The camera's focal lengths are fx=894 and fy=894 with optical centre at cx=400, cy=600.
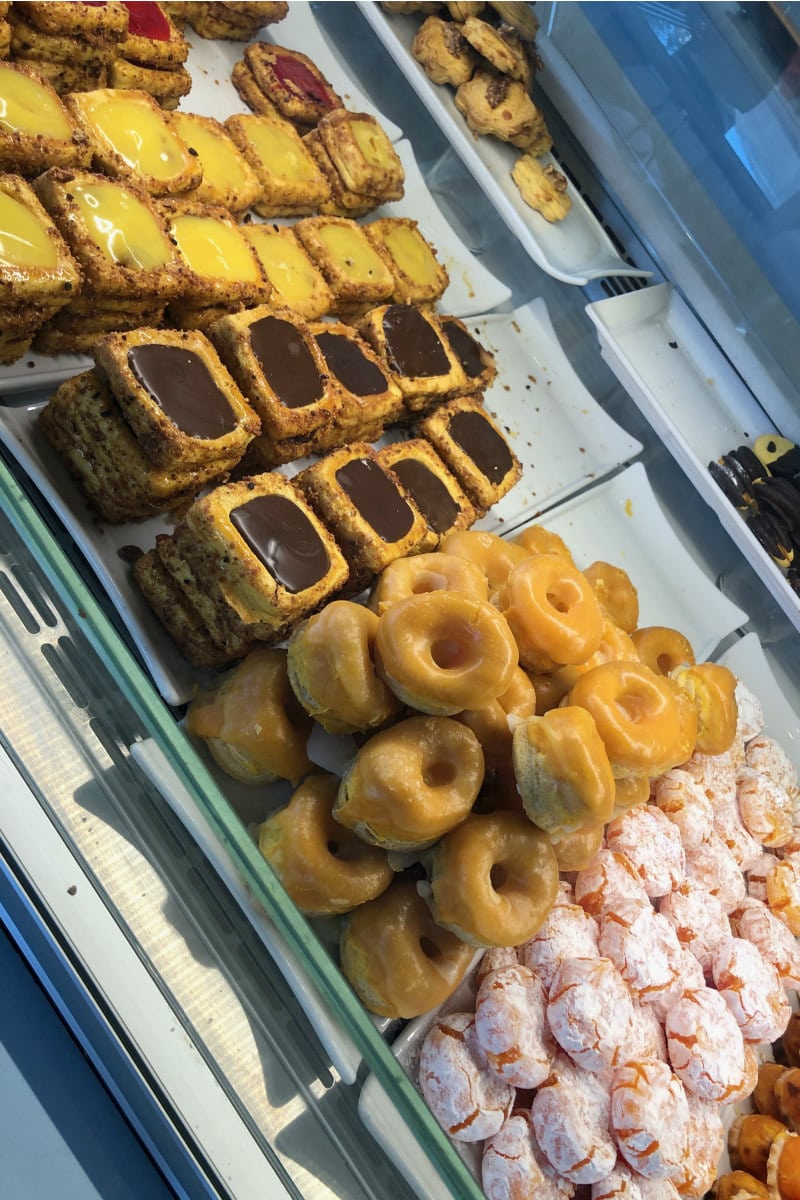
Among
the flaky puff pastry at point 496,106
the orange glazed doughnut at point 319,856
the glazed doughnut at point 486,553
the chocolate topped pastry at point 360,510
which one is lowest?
the orange glazed doughnut at point 319,856

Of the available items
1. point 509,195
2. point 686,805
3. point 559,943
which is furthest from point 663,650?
point 509,195

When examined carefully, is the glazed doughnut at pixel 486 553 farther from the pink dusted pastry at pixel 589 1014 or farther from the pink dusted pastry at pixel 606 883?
the pink dusted pastry at pixel 589 1014

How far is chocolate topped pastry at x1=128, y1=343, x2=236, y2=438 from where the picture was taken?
1.96 meters

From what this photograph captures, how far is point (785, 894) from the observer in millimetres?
2369

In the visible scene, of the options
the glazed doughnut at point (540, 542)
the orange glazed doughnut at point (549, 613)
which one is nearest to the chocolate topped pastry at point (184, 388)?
the orange glazed doughnut at point (549, 613)

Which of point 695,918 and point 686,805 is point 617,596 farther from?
point 695,918

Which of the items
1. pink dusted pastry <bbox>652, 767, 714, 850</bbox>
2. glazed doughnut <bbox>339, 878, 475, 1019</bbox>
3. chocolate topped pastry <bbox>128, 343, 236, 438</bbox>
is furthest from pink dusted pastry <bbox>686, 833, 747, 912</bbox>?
chocolate topped pastry <bbox>128, 343, 236, 438</bbox>

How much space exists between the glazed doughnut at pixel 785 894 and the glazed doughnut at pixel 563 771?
36.9 inches

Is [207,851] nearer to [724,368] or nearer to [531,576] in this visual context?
[531,576]

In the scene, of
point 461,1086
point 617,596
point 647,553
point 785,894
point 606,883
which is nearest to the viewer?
point 461,1086

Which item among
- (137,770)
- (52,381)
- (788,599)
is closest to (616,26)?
(788,599)

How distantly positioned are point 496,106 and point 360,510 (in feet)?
6.08

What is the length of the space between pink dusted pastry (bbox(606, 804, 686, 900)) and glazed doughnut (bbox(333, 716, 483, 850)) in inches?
23.0

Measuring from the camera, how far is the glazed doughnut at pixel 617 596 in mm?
2611
